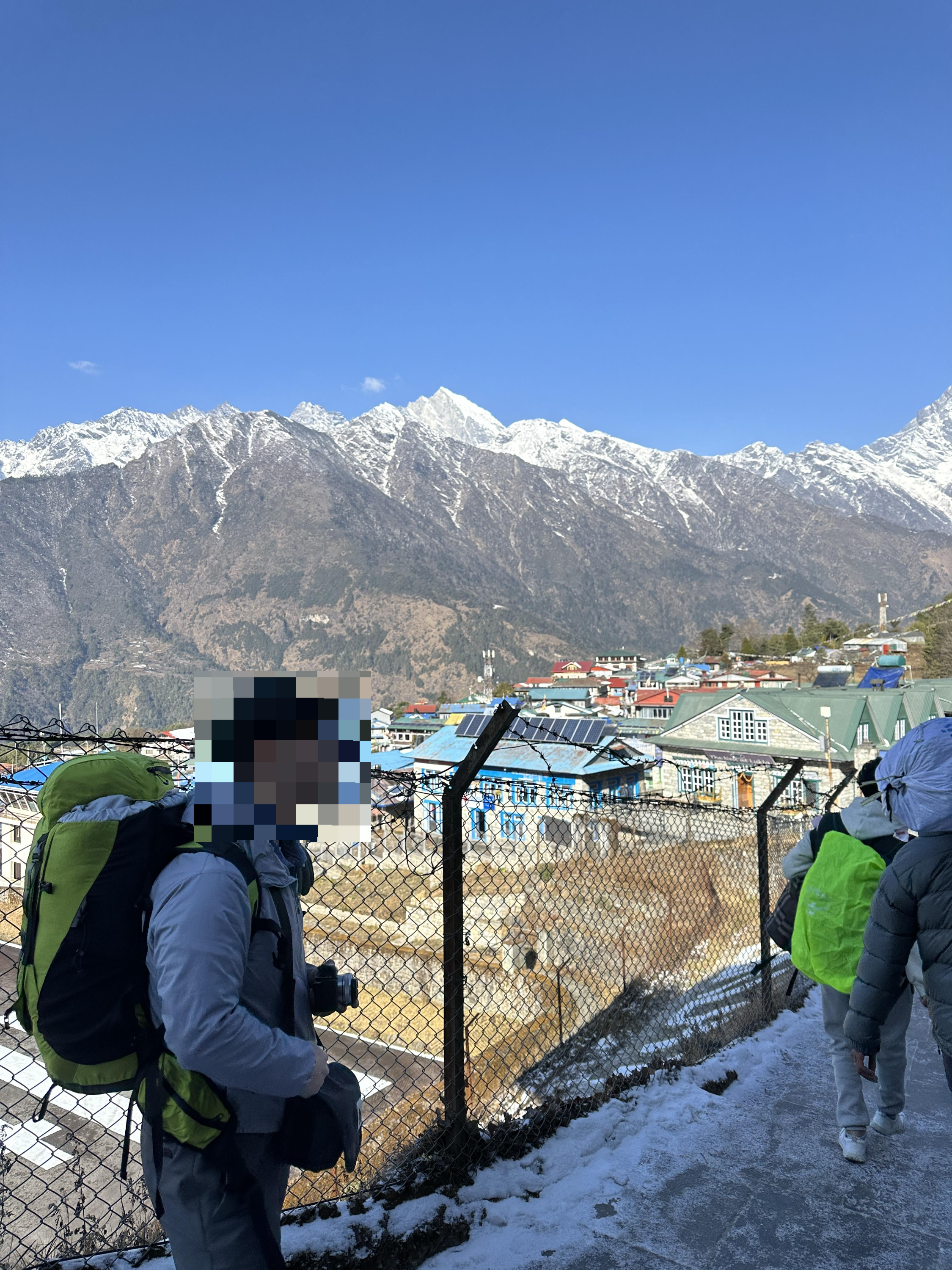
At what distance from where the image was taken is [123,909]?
1.63m

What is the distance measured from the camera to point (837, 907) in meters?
3.21

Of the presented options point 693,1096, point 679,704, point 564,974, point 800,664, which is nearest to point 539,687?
point 800,664

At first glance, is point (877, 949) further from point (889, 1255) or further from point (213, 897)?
point (213, 897)

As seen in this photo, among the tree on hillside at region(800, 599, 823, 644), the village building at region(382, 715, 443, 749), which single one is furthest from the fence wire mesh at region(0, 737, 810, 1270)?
the tree on hillside at region(800, 599, 823, 644)

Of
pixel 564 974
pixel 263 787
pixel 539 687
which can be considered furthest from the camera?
pixel 539 687

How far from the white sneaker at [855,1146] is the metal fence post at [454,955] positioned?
1.73 meters

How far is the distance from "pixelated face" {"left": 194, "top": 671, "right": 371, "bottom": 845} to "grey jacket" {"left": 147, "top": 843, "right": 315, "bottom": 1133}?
156mm

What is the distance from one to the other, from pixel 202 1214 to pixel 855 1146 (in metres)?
3.01

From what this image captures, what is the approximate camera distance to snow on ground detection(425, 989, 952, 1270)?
276cm

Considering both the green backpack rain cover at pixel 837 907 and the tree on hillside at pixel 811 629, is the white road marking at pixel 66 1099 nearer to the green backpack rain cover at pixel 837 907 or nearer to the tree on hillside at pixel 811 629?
the green backpack rain cover at pixel 837 907

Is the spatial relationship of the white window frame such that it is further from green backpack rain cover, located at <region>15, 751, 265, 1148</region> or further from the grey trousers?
green backpack rain cover, located at <region>15, 751, 265, 1148</region>

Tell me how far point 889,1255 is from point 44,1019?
3082 mm

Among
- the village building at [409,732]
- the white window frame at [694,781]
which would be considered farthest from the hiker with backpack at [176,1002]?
the village building at [409,732]

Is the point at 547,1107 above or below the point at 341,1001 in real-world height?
below
